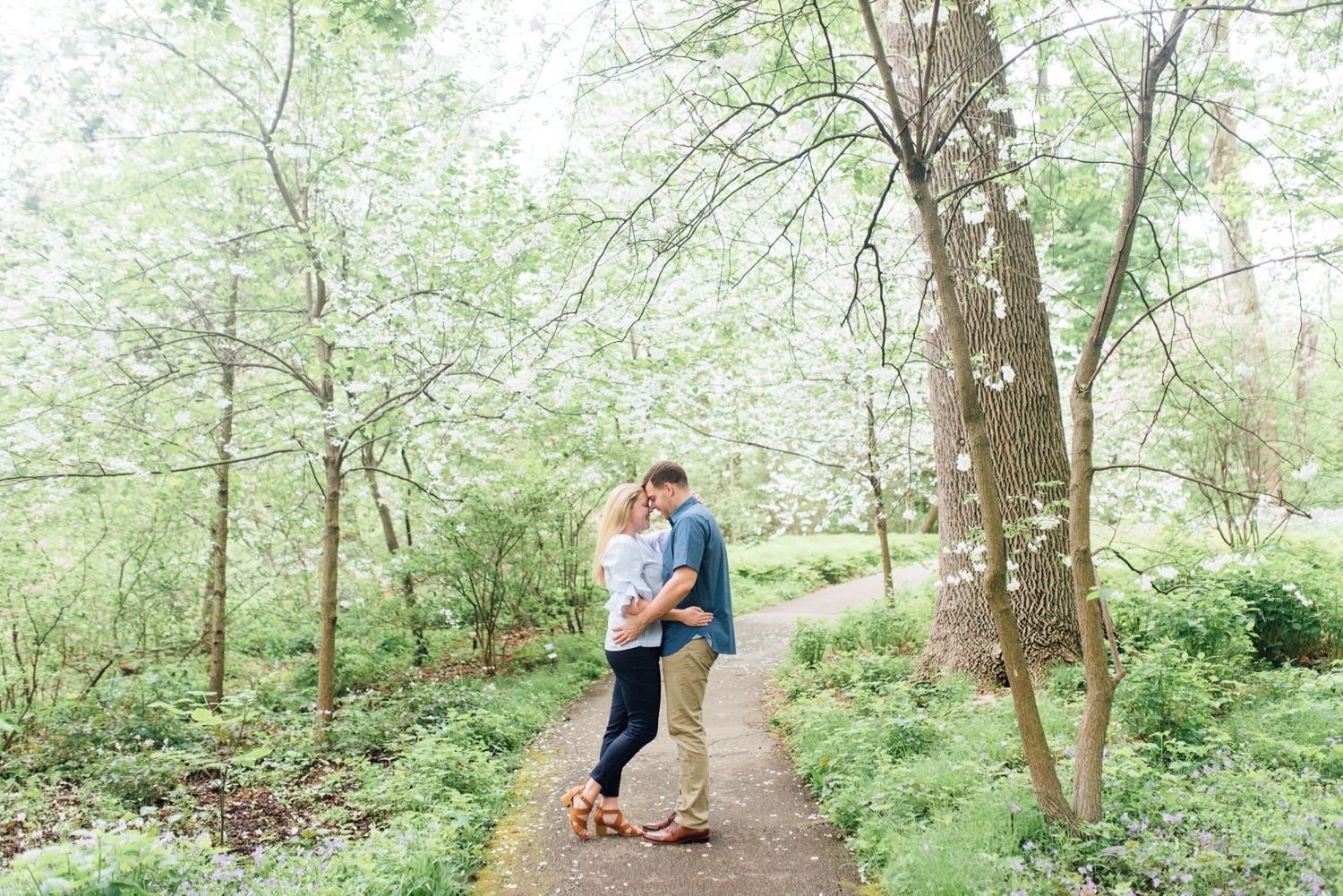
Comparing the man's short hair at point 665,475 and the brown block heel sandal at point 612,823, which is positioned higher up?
the man's short hair at point 665,475

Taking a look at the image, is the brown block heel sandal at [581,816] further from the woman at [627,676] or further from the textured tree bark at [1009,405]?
the textured tree bark at [1009,405]

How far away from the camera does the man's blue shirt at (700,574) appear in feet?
12.6

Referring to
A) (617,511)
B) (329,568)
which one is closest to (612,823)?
(617,511)

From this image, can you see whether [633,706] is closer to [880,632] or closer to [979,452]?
[979,452]

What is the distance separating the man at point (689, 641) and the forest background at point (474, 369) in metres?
0.97

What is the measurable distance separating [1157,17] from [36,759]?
26.8ft

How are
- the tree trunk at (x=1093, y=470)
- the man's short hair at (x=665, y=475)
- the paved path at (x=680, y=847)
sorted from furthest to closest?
the man's short hair at (x=665, y=475) → the paved path at (x=680, y=847) → the tree trunk at (x=1093, y=470)

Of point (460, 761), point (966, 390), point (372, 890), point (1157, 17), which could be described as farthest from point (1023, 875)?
point (460, 761)

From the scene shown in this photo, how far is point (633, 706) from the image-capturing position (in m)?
3.95

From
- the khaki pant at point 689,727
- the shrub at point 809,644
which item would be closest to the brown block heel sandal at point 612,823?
the khaki pant at point 689,727

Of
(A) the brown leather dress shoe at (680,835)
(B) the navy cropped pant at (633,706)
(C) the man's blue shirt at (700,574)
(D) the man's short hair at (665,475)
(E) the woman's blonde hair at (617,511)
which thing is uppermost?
(D) the man's short hair at (665,475)

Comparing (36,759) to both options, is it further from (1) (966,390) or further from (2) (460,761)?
(1) (966,390)

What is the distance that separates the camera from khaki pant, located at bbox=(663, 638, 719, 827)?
149 inches

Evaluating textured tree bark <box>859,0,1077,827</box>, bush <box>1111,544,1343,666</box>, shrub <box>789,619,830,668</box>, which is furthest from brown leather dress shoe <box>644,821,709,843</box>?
shrub <box>789,619,830,668</box>
